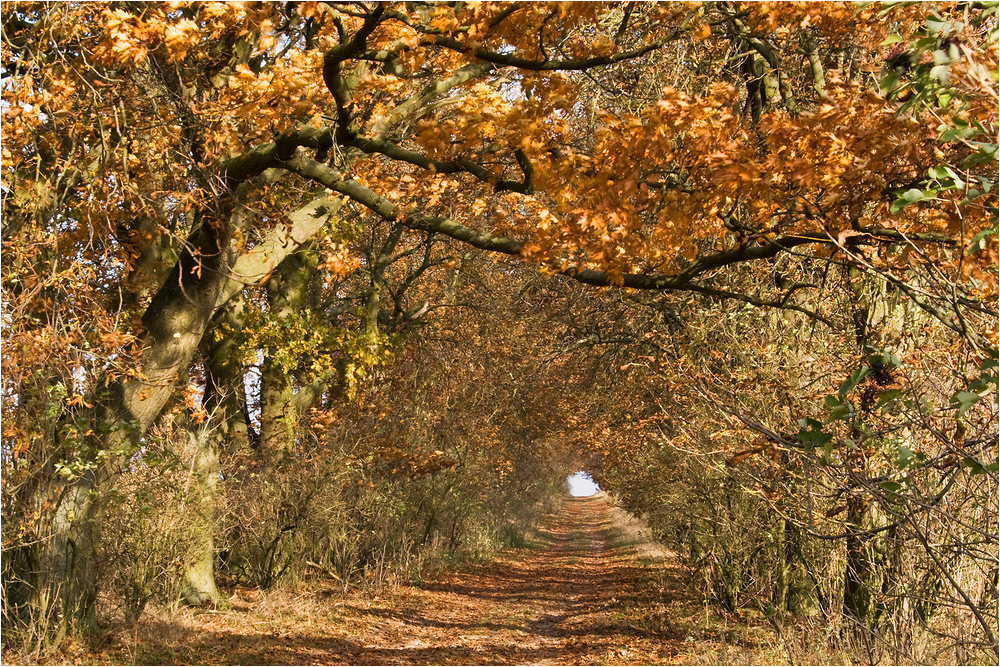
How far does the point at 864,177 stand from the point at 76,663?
7.89 m

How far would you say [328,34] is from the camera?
9852 millimetres

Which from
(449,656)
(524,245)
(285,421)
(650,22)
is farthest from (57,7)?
(449,656)

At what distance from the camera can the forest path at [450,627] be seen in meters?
10.2

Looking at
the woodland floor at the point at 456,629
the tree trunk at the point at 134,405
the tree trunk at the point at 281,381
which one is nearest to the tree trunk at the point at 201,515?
the woodland floor at the point at 456,629

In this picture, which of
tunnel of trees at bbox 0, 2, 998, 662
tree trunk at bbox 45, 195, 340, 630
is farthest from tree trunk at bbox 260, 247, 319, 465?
tree trunk at bbox 45, 195, 340, 630

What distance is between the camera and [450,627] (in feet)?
45.1

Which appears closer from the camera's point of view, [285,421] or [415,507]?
[285,421]

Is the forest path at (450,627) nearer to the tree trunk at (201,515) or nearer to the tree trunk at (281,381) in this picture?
the tree trunk at (201,515)

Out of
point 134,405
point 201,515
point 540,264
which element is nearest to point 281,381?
point 201,515

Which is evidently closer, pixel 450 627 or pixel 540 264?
pixel 540 264

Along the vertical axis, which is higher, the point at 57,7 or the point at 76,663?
the point at 57,7

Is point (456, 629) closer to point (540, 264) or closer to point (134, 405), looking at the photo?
point (134, 405)

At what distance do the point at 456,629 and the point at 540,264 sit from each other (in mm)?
8025

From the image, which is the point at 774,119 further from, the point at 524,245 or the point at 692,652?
the point at 692,652
